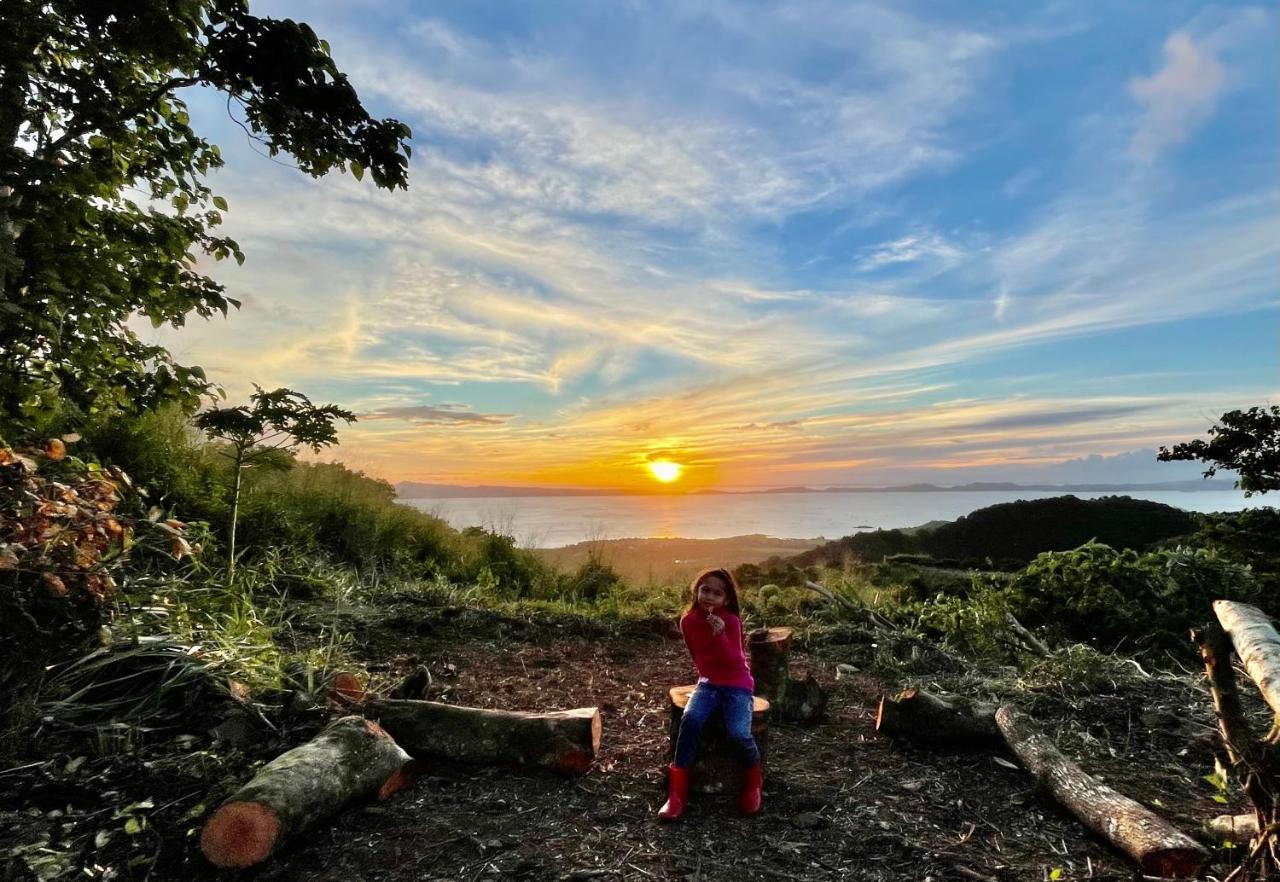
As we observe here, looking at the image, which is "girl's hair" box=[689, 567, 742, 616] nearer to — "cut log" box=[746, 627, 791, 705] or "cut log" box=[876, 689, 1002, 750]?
"cut log" box=[746, 627, 791, 705]

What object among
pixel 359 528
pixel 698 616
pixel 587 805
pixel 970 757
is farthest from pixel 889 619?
pixel 359 528

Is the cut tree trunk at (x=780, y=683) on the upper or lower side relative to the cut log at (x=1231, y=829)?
upper

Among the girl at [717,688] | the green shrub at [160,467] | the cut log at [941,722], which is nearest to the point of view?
the girl at [717,688]

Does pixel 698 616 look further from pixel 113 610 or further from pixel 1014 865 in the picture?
pixel 113 610

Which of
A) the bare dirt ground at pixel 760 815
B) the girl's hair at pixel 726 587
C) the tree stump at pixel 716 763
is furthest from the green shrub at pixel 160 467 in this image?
the tree stump at pixel 716 763

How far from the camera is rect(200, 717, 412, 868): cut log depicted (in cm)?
309

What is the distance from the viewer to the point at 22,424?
520 centimetres

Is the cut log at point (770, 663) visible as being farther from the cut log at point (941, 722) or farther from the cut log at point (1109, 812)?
the cut log at point (1109, 812)

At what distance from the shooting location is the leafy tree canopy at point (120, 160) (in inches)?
171

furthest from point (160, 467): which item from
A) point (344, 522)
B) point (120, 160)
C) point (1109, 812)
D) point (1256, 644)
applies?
point (1256, 644)

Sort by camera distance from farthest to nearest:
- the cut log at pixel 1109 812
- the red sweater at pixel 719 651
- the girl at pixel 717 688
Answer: the red sweater at pixel 719 651, the girl at pixel 717 688, the cut log at pixel 1109 812

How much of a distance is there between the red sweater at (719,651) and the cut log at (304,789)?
1.79 meters

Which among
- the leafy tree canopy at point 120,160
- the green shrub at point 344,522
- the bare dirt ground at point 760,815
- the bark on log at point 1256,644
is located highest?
the leafy tree canopy at point 120,160

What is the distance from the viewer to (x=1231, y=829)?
3275mm
